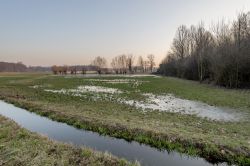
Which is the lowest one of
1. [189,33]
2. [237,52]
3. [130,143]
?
[130,143]

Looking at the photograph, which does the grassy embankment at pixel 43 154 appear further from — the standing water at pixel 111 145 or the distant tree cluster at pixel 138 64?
the distant tree cluster at pixel 138 64

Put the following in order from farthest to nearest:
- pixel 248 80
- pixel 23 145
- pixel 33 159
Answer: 1. pixel 248 80
2. pixel 23 145
3. pixel 33 159

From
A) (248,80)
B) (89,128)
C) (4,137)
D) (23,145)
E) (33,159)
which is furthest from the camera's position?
(248,80)

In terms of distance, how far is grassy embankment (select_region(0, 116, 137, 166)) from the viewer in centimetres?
720

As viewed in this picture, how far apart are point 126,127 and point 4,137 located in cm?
497

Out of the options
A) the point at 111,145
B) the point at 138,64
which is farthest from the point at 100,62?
the point at 111,145

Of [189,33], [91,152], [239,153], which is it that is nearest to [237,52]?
[239,153]

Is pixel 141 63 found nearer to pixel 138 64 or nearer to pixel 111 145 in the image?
pixel 138 64

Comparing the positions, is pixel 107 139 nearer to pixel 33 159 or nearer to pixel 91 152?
pixel 91 152

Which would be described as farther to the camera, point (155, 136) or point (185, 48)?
point (185, 48)

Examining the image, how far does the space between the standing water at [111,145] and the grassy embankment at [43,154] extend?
3.20 ft

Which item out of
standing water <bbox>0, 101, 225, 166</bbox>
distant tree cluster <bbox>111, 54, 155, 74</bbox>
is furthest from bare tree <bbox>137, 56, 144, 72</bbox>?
standing water <bbox>0, 101, 225, 166</bbox>

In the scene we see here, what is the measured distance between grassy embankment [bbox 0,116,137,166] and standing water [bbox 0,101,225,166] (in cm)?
97

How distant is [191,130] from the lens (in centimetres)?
1103
